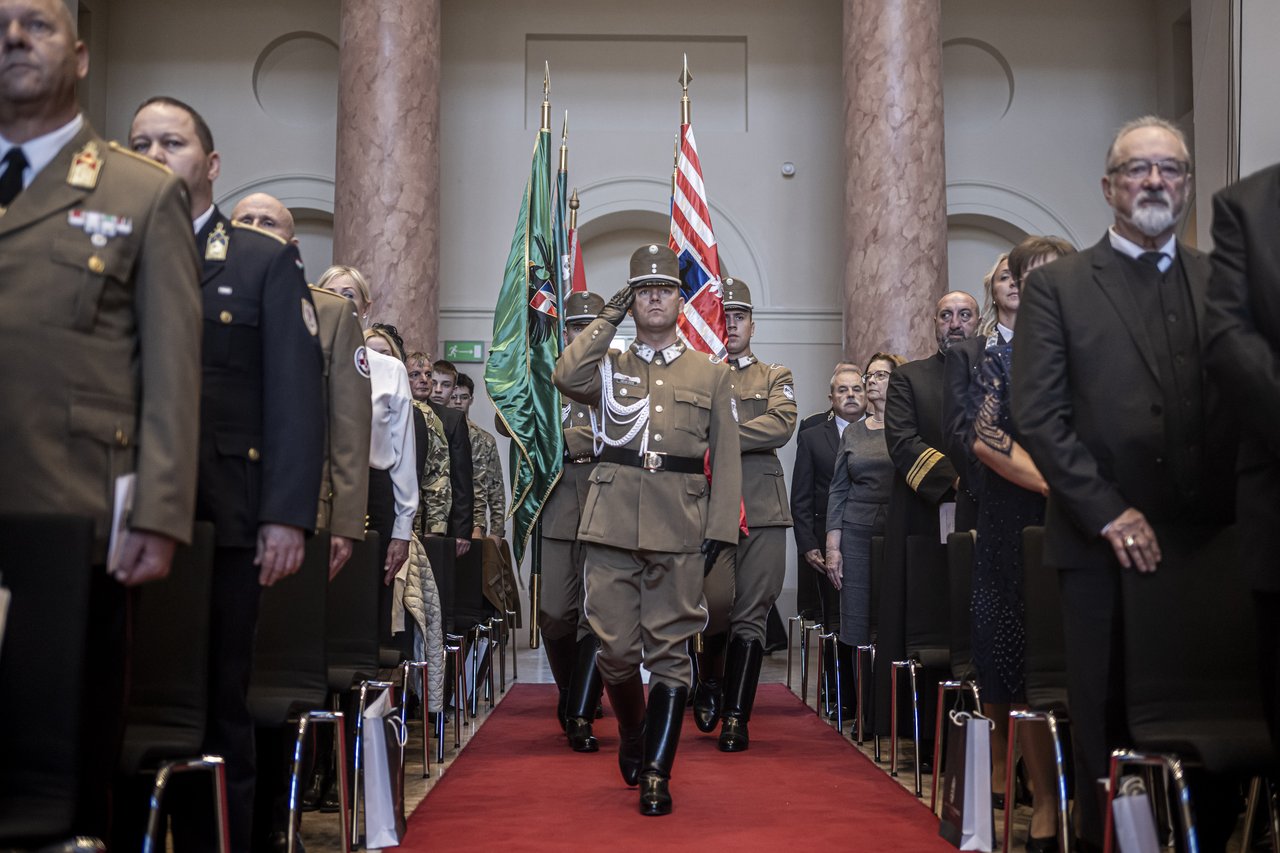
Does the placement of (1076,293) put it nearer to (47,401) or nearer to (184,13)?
(47,401)

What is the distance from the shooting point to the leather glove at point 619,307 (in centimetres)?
492

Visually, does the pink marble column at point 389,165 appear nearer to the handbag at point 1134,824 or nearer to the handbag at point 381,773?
the handbag at point 381,773

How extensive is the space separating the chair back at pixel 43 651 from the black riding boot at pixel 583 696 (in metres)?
3.99

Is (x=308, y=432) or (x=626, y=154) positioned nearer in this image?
(x=308, y=432)

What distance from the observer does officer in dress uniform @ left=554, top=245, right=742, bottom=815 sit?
474 centimetres

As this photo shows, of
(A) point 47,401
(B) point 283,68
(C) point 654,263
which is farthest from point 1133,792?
(B) point 283,68

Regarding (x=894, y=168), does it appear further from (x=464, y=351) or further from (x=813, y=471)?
(x=813, y=471)

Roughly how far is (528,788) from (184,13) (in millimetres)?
9945

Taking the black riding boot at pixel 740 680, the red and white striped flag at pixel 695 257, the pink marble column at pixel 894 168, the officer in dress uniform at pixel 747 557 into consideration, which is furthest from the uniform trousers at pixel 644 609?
the pink marble column at pixel 894 168

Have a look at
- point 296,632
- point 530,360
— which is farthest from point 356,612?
point 530,360

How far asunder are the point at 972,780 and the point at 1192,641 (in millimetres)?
1078

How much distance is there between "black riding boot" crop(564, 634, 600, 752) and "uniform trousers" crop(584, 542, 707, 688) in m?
1.26

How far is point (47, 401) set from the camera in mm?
2332

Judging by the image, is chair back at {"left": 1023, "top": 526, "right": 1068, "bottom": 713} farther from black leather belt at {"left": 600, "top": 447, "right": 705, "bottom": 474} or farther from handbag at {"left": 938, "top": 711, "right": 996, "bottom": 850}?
black leather belt at {"left": 600, "top": 447, "right": 705, "bottom": 474}
